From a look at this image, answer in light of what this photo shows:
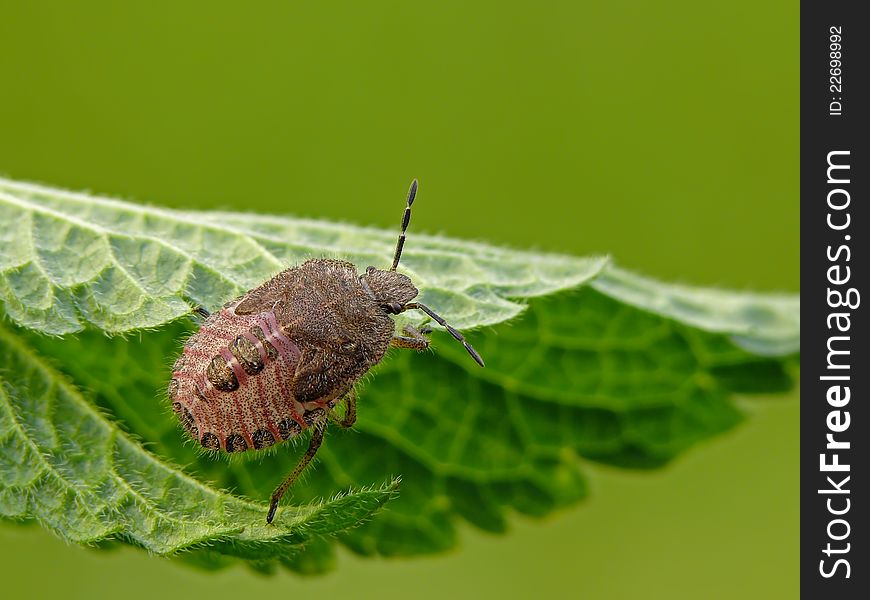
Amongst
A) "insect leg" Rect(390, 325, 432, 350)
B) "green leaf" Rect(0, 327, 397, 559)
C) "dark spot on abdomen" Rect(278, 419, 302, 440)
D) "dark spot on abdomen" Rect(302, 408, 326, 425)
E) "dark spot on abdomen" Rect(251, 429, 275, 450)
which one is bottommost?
"green leaf" Rect(0, 327, 397, 559)

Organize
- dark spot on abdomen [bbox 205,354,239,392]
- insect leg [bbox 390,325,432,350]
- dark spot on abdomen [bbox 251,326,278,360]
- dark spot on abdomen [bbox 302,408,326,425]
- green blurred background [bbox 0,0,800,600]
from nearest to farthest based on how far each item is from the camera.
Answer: dark spot on abdomen [bbox 205,354,239,392] → dark spot on abdomen [bbox 251,326,278,360] → dark spot on abdomen [bbox 302,408,326,425] → insect leg [bbox 390,325,432,350] → green blurred background [bbox 0,0,800,600]

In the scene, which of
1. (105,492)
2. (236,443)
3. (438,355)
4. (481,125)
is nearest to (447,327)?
(438,355)

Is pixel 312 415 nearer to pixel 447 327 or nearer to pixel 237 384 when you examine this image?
pixel 237 384

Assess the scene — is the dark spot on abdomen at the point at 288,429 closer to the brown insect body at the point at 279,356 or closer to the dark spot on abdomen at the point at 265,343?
the brown insect body at the point at 279,356

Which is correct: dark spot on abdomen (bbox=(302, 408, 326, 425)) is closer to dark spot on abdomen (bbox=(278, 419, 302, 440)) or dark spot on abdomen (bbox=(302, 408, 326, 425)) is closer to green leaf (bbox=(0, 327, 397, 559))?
dark spot on abdomen (bbox=(278, 419, 302, 440))
